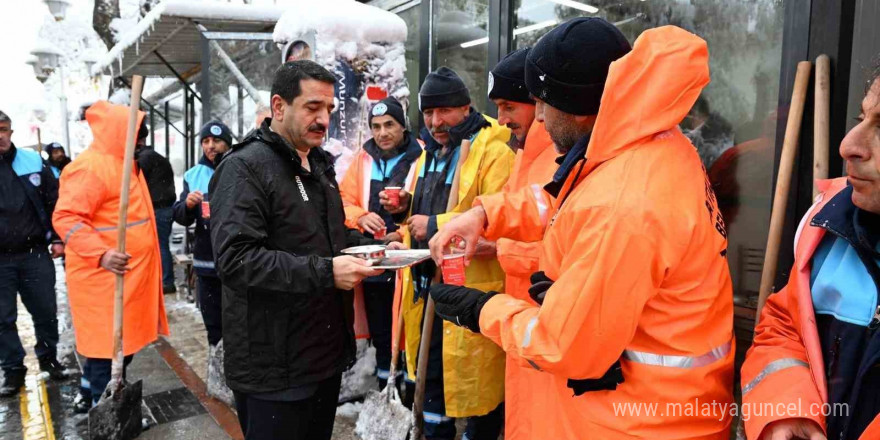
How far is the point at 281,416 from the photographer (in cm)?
214

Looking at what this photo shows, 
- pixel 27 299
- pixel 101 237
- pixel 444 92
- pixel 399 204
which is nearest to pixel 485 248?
pixel 399 204

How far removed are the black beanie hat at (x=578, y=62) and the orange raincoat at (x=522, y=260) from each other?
0.51 meters

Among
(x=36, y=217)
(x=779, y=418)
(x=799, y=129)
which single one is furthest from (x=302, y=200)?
(x=36, y=217)

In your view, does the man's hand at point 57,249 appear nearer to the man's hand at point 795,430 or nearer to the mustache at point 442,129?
the mustache at point 442,129

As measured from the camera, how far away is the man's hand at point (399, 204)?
3299 millimetres

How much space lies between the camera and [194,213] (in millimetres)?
5191

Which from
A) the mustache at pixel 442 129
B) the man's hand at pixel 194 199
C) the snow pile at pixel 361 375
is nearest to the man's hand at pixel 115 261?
the man's hand at pixel 194 199

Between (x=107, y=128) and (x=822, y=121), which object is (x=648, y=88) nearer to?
(x=822, y=121)

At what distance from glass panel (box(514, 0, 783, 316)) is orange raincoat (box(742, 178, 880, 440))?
1360 millimetres

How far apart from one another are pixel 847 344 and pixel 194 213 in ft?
16.8

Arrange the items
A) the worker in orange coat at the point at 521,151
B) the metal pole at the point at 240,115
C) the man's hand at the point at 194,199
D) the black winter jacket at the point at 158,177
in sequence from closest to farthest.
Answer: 1. the worker in orange coat at the point at 521,151
2. the man's hand at the point at 194,199
3. the black winter jacket at the point at 158,177
4. the metal pole at the point at 240,115

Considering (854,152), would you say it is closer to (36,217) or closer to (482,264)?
(482,264)

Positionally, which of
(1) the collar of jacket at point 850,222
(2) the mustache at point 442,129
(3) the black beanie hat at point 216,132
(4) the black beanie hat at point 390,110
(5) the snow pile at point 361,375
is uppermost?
(4) the black beanie hat at point 390,110

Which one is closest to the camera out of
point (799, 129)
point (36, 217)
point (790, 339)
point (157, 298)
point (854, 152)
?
point (854, 152)
